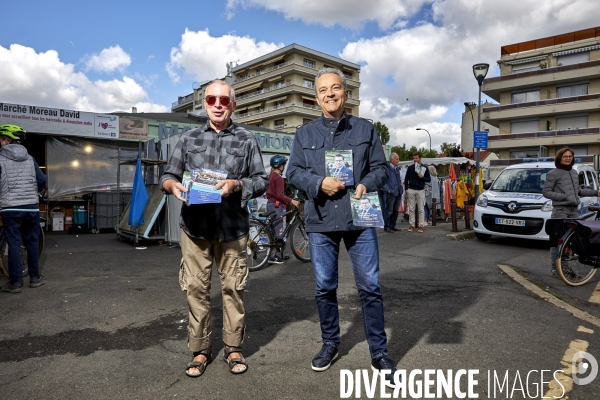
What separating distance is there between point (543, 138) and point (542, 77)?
6854 mm

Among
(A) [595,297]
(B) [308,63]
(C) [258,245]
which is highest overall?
(B) [308,63]

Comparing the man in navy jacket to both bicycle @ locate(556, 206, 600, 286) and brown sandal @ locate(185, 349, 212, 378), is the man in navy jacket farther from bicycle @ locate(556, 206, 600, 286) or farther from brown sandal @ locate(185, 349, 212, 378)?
bicycle @ locate(556, 206, 600, 286)

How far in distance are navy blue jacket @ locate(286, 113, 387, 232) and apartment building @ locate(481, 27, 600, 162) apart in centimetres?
4989

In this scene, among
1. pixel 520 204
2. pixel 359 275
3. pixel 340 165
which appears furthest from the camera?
pixel 520 204

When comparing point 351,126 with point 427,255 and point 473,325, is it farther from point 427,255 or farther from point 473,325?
point 427,255

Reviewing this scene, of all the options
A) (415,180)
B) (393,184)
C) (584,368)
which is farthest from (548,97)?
(584,368)

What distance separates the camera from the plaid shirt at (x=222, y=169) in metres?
3.08

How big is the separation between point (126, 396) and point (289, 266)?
4.70m

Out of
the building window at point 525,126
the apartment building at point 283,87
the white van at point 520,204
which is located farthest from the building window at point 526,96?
the white van at point 520,204

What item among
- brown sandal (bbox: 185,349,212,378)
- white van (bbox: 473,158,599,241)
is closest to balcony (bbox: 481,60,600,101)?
white van (bbox: 473,158,599,241)

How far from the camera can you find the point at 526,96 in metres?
51.4

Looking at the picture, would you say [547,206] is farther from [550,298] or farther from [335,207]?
[335,207]

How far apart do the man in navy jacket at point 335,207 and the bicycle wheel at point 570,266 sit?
4087 mm

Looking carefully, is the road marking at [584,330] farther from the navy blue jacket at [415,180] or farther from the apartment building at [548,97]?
the apartment building at [548,97]
